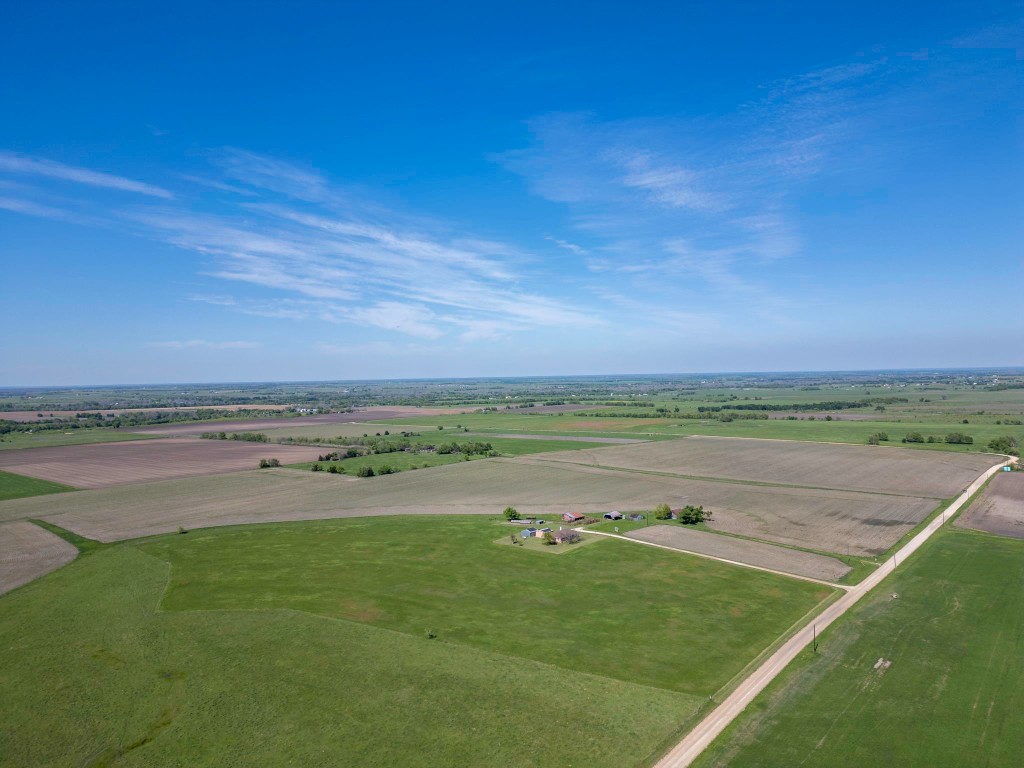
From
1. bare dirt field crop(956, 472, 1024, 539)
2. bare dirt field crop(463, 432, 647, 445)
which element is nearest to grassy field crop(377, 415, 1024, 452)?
bare dirt field crop(463, 432, 647, 445)

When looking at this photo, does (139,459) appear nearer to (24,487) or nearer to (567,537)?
(24,487)

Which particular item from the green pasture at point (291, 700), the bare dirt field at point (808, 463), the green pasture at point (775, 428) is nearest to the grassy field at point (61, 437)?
the green pasture at point (775, 428)

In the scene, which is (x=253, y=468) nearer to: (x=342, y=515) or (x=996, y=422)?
(x=342, y=515)

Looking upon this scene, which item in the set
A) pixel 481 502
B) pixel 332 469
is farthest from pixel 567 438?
pixel 481 502

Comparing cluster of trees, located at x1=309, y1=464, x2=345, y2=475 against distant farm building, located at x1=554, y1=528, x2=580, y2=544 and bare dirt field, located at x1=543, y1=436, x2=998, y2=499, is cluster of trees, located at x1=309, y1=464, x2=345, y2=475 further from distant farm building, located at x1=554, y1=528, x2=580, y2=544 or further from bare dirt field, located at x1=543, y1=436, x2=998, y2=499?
distant farm building, located at x1=554, y1=528, x2=580, y2=544

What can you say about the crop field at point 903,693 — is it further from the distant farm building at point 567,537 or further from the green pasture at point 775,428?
the green pasture at point 775,428
